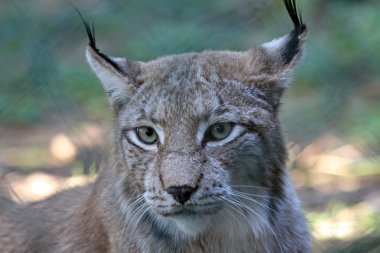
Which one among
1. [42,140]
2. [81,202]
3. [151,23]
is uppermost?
[151,23]

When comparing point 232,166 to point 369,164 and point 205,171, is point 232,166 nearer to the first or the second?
point 205,171

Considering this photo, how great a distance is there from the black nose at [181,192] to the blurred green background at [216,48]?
0.84 m

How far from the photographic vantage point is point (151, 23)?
159 inches

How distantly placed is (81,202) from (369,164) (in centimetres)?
169

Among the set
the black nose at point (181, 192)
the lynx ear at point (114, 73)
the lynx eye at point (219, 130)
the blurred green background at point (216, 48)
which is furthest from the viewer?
the blurred green background at point (216, 48)

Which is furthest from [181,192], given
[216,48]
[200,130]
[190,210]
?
[216,48]

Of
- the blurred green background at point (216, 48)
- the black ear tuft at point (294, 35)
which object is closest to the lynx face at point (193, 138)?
the black ear tuft at point (294, 35)

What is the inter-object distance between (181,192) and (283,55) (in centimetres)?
59

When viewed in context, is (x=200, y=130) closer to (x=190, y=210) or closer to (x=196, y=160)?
(x=196, y=160)

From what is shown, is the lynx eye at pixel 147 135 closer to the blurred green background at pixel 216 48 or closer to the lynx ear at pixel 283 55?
the lynx ear at pixel 283 55

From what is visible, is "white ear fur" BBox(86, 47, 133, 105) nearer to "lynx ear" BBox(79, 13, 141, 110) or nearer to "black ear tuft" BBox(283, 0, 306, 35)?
"lynx ear" BBox(79, 13, 141, 110)

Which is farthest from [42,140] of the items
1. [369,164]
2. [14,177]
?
[369,164]

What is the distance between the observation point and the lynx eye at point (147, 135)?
2.80 m

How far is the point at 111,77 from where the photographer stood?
291 centimetres
